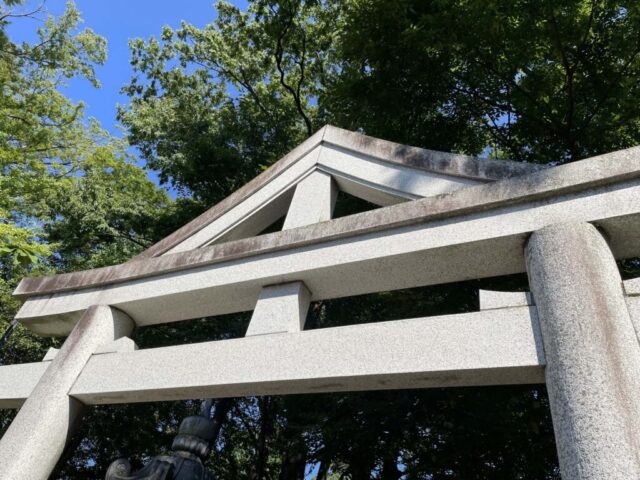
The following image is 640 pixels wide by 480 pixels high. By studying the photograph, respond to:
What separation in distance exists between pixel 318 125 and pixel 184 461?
927 centimetres

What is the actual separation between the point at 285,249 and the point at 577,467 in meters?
2.02

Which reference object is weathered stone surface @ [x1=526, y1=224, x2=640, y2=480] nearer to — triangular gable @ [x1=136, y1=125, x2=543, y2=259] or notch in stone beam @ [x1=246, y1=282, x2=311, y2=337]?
triangular gable @ [x1=136, y1=125, x2=543, y2=259]

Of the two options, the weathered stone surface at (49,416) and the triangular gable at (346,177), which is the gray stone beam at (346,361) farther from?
the triangular gable at (346,177)

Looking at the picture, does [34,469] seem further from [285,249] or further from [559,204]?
[559,204]

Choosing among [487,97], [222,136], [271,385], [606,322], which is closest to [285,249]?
[271,385]

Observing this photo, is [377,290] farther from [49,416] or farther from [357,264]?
[49,416]

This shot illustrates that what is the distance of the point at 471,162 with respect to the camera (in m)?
2.93

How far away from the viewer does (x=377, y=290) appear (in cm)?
296

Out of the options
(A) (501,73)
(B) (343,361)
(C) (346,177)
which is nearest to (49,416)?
(B) (343,361)

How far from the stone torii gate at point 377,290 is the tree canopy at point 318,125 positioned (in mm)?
2110

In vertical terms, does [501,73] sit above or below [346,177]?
above

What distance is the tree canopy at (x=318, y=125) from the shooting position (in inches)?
223

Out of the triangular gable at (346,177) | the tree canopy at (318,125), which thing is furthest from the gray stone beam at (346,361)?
the tree canopy at (318,125)

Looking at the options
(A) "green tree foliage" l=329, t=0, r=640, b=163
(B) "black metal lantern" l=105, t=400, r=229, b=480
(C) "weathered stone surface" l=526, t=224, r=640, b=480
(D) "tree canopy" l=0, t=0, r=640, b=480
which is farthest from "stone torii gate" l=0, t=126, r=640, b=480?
(A) "green tree foliage" l=329, t=0, r=640, b=163
